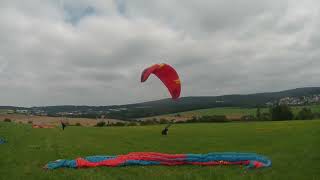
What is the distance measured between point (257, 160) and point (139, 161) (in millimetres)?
4407

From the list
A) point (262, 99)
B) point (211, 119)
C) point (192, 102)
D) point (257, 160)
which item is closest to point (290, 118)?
point (211, 119)

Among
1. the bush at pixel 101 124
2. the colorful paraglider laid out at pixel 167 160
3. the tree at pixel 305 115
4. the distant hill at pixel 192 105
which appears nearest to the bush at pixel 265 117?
the tree at pixel 305 115

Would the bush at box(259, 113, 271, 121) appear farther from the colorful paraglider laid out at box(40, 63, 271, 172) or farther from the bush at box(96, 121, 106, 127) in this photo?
the colorful paraglider laid out at box(40, 63, 271, 172)

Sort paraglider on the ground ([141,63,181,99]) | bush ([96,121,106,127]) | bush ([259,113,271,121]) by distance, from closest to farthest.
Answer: paraglider on the ground ([141,63,181,99])
bush ([96,121,106,127])
bush ([259,113,271,121])

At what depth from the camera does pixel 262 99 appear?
16350 cm

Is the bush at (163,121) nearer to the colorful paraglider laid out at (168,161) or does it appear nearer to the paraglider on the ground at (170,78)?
the paraglider on the ground at (170,78)

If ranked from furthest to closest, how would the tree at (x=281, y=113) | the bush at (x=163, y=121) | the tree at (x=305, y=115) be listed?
the tree at (x=281, y=113)
the tree at (x=305, y=115)
the bush at (x=163, y=121)

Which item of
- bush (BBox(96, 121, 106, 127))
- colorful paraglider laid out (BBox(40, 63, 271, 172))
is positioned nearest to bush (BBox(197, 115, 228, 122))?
bush (BBox(96, 121, 106, 127))

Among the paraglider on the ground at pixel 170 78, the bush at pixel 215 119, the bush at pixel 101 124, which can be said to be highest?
the paraglider on the ground at pixel 170 78

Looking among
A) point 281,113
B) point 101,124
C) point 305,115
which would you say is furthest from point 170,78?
point 281,113

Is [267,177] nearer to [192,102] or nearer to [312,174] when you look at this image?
[312,174]

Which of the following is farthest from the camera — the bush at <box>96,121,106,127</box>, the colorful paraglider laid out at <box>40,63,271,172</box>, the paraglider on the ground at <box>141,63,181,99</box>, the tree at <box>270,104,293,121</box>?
the tree at <box>270,104,293,121</box>

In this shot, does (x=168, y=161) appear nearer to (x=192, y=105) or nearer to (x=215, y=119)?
(x=215, y=119)

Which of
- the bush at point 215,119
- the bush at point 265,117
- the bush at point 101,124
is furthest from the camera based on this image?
the bush at point 265,117
